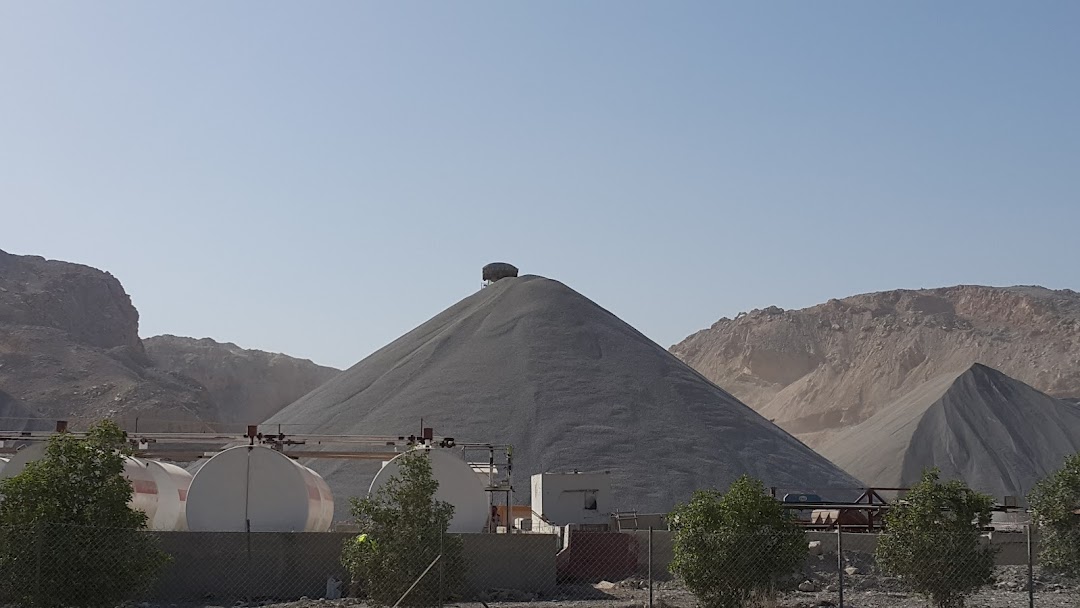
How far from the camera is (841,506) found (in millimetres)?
40438

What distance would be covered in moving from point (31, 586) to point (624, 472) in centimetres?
4322

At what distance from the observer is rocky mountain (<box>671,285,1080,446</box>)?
120438 millimetres

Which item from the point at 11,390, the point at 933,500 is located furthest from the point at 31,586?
the point at 11,390

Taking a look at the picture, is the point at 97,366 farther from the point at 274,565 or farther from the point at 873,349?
the point at 274,565

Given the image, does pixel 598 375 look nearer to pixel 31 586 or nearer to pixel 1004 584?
pixel 1004 584

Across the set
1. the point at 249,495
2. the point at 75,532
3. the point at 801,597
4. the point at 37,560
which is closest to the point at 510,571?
the point at 249,495

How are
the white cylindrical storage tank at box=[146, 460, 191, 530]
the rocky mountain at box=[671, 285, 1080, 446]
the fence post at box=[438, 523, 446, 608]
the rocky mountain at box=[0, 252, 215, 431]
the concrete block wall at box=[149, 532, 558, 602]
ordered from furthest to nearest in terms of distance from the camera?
the rocky mountain at box=[671, 285, 1080, 446] → the rocky mountain at box=[0, 252, 215, 431] → the white cylindrical storage tank at box=[146, 460, 191, 530] → the concrete block wall at box=[149, 532, 558, 602] → the fence post at box=[438, 523, 446, 608]

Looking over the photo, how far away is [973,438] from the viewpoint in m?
89.2

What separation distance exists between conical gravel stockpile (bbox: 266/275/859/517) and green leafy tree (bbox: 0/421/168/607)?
36.8 m

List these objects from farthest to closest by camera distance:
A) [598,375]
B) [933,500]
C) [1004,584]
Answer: [598,375]
[1004,584]
[933,500]

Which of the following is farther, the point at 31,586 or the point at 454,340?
the point at 454,340

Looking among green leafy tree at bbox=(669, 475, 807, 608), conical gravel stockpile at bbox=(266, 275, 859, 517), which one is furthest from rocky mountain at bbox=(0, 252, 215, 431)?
green leafy tree at bbox=(669, 475, 807, 608)

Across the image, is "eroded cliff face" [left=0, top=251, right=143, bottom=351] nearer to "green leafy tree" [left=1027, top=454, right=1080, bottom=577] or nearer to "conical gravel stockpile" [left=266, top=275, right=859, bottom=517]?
"conical gravel stockpile" [left=266, top=275, right=859, bottom=517]

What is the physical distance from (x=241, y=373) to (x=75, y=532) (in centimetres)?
13128
